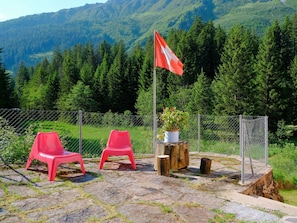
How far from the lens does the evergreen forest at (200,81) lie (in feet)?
90.5

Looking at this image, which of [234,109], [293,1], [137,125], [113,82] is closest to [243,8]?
[293,1]

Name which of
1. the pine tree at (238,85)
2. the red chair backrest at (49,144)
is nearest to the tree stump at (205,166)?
the red chair backrest at (49,144)

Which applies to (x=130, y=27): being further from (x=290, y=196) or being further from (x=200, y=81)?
(x=290, y=196)

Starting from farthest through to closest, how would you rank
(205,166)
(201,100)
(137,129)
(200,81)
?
(200,81) → (201,100) → (137,129) → (205,166)

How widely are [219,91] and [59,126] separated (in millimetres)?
20247

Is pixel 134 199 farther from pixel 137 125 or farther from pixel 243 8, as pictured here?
pixel 243 8

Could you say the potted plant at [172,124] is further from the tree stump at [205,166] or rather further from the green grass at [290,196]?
the green grass at [290,196]

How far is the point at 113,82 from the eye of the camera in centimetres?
4141

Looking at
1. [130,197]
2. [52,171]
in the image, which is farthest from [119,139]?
[130,197]

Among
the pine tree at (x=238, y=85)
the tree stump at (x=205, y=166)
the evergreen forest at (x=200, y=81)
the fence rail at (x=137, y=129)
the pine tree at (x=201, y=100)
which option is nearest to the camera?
the tree stump at (x=205, y=166)

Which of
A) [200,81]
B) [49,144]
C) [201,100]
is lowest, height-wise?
[49,144]

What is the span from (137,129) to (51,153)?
6.80 m

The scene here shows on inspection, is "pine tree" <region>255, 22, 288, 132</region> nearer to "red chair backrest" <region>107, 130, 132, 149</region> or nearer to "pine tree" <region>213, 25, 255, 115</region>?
"pine tree" <region>213, 25, 255, 115</region>

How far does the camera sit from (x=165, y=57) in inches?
243
